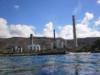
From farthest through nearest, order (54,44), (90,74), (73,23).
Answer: (54,44) < (73,23) < (90,74)

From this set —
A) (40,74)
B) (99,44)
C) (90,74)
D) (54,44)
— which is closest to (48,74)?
(40,74)

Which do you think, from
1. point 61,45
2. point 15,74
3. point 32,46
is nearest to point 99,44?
point 61,45

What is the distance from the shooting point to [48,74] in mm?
16844

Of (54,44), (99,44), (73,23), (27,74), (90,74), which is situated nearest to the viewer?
(90,74)

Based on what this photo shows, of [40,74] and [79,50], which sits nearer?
[40,74]

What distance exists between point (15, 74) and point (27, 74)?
105 centimetres

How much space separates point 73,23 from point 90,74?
4605 inches

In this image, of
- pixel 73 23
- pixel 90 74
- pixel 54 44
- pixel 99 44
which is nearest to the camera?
pixel 90 74

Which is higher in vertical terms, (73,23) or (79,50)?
(73,23)

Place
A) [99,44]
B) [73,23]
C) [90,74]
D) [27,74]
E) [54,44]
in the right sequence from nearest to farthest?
[90,74]
[27,74]
[99,44]
[73,23]
[54,44]

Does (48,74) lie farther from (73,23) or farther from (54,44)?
(54,44)

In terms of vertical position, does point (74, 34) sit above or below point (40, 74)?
above

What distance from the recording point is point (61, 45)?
537ft

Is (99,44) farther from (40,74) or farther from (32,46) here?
(40,74)
